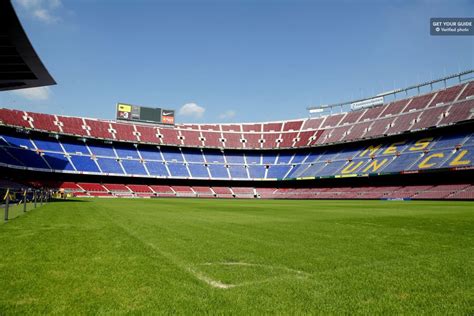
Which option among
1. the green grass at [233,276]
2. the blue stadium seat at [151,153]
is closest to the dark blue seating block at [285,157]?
the blue stadium seat at [151,153]

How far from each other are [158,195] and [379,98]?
57008 millimetres

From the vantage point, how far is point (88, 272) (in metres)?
4.96

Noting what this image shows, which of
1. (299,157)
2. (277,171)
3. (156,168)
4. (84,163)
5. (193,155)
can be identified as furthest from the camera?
(193,155)

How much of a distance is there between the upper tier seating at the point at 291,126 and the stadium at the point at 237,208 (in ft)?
1.31

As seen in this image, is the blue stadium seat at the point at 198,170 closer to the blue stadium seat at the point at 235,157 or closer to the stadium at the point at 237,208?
the stadium at the point at 237,208

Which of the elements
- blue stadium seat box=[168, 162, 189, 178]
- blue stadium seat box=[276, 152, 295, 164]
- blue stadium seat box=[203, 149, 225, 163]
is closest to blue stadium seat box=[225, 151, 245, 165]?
blue stadium seat box=[203, 149, 225, 163]

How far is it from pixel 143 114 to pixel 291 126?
41.7m

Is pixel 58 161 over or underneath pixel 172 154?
underneath

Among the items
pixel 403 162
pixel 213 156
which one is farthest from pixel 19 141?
pixel 403 162

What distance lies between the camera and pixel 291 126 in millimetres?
86750

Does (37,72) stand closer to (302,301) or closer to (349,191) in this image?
(302,301)

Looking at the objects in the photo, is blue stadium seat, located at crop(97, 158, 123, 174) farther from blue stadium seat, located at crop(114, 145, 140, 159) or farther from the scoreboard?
the scoreboard

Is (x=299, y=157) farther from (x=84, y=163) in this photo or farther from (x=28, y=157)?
(x=28, y=157)

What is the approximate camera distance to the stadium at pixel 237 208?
4.09 m
